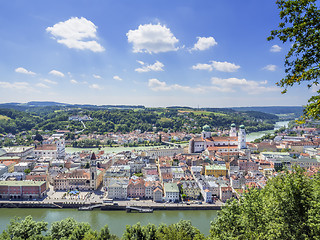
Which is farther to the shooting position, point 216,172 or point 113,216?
point 216,172

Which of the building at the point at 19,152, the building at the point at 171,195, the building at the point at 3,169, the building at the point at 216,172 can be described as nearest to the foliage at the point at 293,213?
the building at the point at 171,195

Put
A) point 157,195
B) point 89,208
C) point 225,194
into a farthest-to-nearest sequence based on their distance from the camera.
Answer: point 157,195, point 225,194, point 89,208

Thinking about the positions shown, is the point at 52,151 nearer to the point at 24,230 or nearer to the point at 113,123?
the point at 24,230

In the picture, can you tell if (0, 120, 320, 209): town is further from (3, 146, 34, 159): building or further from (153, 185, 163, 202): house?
(3, 146, 34, 159): building

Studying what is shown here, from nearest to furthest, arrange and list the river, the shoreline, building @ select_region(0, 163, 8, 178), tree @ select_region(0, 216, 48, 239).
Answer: tree @ select_region(0, 216, 48, 239) → the river → the shoreline → building @ select_region(0, 163, 8, 178)

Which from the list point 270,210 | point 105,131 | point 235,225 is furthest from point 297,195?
point 105,131

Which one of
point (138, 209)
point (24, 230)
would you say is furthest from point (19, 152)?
point (24, 230)

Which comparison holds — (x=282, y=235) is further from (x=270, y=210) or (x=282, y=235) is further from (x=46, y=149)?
(x=46, y=149)

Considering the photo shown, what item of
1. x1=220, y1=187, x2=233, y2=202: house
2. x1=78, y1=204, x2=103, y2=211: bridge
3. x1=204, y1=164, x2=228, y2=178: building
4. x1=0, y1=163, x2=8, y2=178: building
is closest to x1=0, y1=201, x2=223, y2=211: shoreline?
x1=78, y1=204, x2=103, y2=211: bridge

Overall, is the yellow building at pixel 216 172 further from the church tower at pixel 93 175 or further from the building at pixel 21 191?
the building at pixel 21 191
